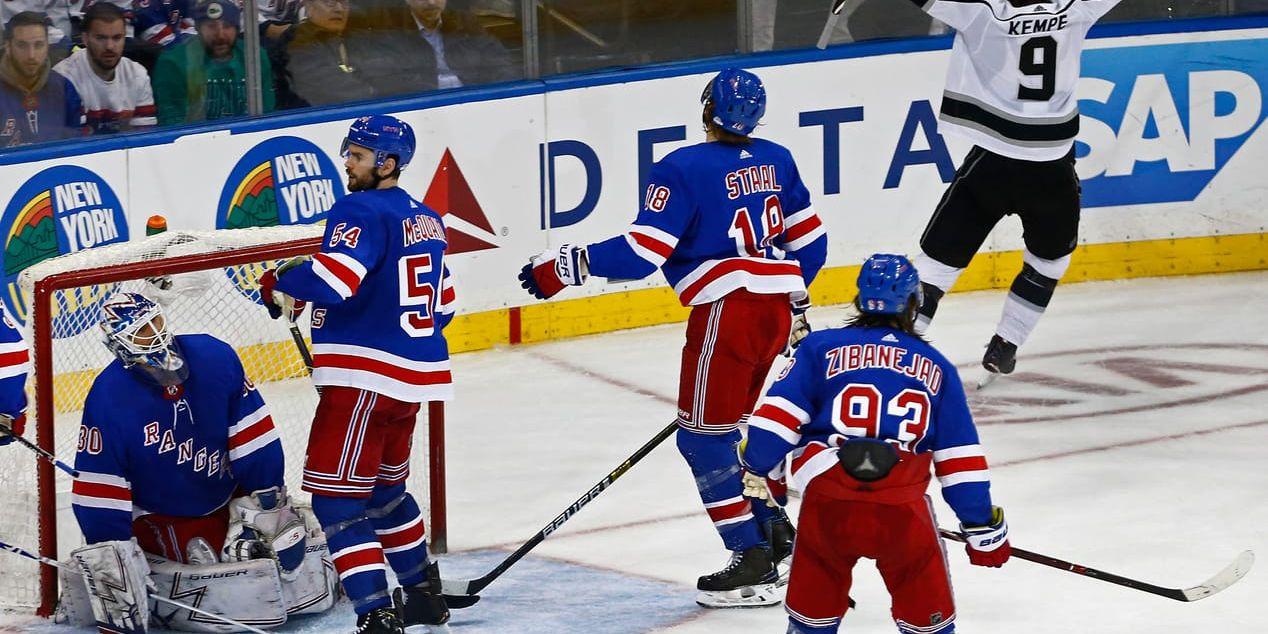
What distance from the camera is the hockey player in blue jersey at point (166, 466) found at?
166 inches

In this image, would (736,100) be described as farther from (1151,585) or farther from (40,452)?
(40,452)

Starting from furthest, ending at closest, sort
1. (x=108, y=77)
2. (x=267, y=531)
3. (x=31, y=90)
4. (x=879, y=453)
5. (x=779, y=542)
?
(x=108, y=77) → (x=31, y=90) → (x=779, y=542) → (x=267, y=531) → (x=879, y=453)

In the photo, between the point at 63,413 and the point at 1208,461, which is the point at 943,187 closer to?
the point at 1208,461

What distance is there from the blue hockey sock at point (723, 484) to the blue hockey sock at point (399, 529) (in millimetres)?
648

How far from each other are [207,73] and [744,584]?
3.03 meters

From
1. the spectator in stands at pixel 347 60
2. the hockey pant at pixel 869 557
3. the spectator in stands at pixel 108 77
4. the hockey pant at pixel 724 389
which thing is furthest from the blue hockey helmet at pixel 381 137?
the spectator in stands at pixel 347 60

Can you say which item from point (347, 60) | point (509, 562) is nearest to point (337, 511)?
point (509, 562)

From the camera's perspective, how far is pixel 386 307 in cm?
418

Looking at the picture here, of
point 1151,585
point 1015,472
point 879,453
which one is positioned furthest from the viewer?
point 1015,472

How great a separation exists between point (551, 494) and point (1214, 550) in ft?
5.89

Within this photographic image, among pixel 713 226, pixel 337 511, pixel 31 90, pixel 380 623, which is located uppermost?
pixel 31 90

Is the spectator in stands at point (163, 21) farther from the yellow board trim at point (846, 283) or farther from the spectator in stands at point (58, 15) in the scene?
the yellow board trim at point (846, 283)

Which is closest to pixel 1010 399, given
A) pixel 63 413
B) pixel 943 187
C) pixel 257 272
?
pixel 943 187

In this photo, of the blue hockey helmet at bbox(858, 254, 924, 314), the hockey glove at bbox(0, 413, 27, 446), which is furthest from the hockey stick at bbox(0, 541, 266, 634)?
the blue hockey helmet at bbox(858, 254, 924, 314)
